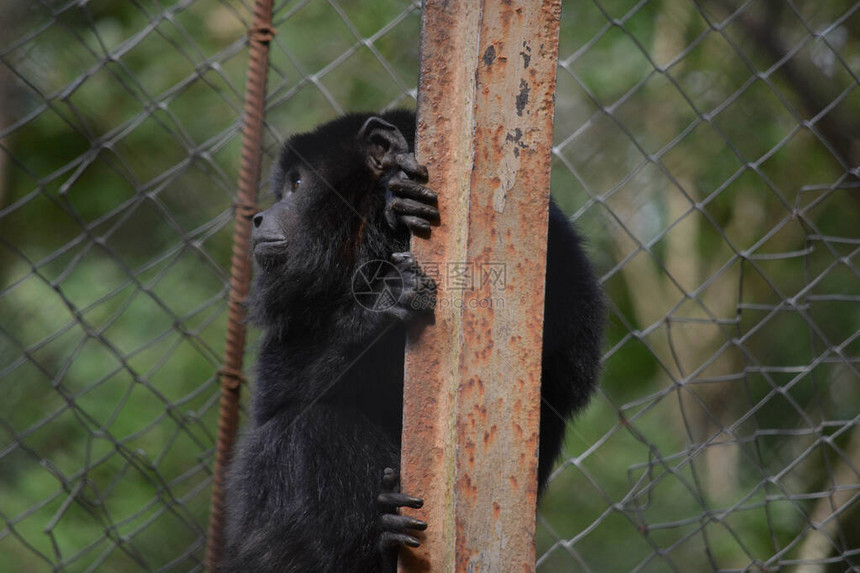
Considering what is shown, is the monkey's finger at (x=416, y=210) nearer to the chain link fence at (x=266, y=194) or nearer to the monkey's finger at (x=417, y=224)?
the monkey's finger at (x=417, y=224)

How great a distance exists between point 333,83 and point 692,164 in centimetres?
291

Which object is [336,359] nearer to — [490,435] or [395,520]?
[395,520]

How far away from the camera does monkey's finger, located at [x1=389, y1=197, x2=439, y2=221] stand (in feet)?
5.87

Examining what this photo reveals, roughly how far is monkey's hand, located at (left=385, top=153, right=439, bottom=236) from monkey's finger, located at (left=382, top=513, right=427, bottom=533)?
636 millimetres

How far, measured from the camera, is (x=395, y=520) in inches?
75.2

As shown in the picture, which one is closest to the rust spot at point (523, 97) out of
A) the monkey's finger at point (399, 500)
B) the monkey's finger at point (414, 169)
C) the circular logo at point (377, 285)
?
the monkey's finger at point (414, 169)

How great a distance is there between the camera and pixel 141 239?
5.09 meters

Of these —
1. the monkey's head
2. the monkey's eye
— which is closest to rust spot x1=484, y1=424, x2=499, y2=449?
the monkey's head

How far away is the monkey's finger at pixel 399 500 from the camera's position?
1761 millimetres

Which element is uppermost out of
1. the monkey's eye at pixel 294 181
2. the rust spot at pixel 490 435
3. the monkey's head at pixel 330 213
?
the monkey's eye at pixel 294 181

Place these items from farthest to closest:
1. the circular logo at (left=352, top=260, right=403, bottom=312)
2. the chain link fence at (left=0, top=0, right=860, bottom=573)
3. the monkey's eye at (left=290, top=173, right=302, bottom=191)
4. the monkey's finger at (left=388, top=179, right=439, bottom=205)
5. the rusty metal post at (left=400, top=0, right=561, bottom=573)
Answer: the chain link fence at (left=0, top=0, right=860, bottom=573)
the monkey's eye at (left=290, top=173, right=302, bottom=191)
the circular logo at (left=352, top=260, right=403, bottom=312)
the monkey's finger at (left=388, top=179, right=439, bottom=205)
the rusty metal post at (left=400, top=0, right=561, bottom=573)

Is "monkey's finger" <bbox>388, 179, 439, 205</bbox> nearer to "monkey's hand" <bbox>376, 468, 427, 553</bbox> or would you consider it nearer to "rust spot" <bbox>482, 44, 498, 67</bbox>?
"rust spot" <bbox>482, 44, 498, 67</bbox>

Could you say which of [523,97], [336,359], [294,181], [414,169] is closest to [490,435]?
[414,169]

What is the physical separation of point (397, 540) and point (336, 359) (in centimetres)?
86
